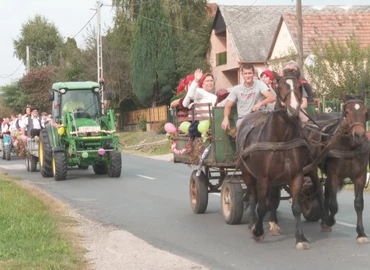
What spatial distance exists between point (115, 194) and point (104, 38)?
138 ft

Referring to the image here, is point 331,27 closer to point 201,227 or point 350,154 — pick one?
point 201,227

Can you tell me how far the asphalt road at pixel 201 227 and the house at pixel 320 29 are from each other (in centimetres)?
2435

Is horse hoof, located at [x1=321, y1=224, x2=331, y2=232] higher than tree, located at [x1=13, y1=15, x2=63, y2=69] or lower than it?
lower

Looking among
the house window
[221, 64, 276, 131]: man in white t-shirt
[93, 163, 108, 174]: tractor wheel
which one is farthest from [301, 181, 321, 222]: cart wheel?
the house window

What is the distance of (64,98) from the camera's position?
2231cm

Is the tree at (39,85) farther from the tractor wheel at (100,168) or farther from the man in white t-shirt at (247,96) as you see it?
the man in white t-shirt at (247,96)

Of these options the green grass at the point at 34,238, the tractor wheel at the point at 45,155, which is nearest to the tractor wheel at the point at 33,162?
the tractor wheel at the point at 45,155

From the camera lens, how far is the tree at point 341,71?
106ft

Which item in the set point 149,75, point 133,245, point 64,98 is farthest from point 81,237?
point 149,75

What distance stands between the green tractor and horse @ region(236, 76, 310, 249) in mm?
11014

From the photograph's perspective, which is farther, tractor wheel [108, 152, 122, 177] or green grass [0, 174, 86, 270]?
tractor wheel [108, 152, 122, 177]

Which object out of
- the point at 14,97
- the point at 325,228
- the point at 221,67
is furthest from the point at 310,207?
the point at 14,97

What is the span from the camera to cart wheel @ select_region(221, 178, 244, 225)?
11.8m

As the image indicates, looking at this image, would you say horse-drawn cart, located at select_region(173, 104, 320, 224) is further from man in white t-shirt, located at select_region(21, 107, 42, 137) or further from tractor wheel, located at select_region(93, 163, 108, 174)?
man in white t-shirt, located at select_region(21, 107, 42, 137)
